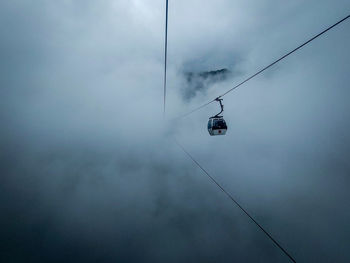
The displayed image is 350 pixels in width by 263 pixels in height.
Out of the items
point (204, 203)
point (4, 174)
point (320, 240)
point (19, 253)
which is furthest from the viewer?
point (4, 174)

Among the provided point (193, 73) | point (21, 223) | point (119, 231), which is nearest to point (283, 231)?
point (119, 231)

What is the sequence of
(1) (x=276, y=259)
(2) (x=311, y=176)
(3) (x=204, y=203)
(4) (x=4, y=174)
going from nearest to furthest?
1. (1) (x=276, y=259)
2. (3) (x=204, y=203)
3. (4) (x=4, y=174)
4. (2) (x=311, y=176)

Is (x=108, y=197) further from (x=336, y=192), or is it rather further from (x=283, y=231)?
(x=336, y=192)

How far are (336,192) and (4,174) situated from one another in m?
82.2

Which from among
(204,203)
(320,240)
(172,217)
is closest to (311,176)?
(320,240)

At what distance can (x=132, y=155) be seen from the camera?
5634 cm

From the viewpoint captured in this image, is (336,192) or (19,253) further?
(336,192)

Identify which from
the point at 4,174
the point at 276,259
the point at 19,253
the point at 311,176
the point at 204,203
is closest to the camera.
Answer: the point at 19,253

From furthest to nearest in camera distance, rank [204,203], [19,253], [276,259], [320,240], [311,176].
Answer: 1. [311,176]
2. [204,203]
3. [320,240]
4. [276,259]
5. [19,253]

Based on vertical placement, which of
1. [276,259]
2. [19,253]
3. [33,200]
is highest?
[33,200]

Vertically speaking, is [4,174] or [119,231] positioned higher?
[4,174]

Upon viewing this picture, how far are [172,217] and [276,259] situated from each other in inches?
804

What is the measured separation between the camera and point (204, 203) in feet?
133

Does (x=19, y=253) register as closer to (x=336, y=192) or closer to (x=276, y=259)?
(x=276, y=259)
